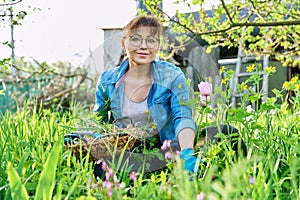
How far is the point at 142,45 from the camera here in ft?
6.48

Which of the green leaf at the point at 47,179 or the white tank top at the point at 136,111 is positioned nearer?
the green leaf at the point at 47,179

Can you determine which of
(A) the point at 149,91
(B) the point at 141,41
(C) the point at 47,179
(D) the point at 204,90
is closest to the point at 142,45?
(B) the point at 141,41

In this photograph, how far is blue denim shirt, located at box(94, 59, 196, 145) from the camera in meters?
1.96

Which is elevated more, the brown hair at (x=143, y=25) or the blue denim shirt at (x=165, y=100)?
the brown hair at (x=143, y=25)

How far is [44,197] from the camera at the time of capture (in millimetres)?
952

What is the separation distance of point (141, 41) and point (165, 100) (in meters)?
0.28

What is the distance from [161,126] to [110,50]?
1.28 meters

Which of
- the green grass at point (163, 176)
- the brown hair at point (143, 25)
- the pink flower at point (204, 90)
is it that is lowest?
the green grass at point (163, 176)

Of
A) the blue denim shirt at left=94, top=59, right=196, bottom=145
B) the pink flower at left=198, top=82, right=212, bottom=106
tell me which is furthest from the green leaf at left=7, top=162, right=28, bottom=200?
the blue denim shirt at left=94, top=59, right=196, bottom=145

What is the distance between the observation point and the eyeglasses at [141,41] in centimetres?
198

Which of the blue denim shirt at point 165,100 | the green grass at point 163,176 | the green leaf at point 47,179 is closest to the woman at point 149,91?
the blue denim shirt at point 165,100

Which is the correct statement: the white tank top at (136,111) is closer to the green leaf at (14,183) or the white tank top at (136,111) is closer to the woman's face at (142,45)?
the woman's face at (142,45)

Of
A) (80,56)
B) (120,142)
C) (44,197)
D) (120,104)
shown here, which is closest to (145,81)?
(120,104)

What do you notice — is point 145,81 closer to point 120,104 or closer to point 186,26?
point 120,104
